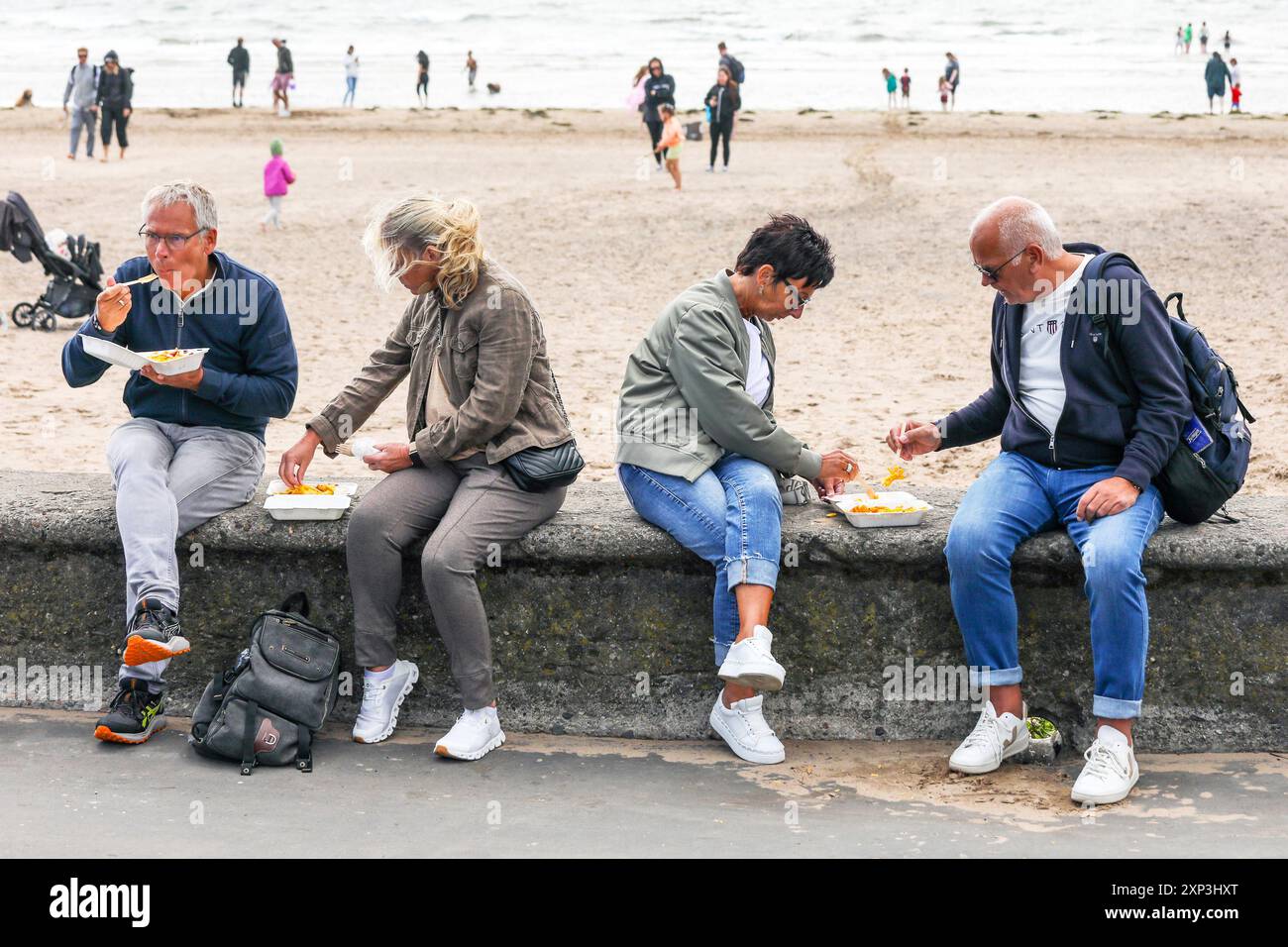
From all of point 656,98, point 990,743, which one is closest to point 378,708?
point 990,743

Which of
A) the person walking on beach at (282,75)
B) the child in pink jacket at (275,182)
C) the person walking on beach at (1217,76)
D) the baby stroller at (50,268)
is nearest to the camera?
the baby stroller at (50,268)

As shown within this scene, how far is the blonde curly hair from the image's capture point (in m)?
4.01

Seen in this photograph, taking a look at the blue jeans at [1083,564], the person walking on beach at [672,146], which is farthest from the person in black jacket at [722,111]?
the blue jeans at [1083,564]

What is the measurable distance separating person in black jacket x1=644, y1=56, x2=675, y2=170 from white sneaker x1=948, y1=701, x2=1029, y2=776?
15472 millimetres

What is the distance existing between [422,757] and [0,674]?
128 cm

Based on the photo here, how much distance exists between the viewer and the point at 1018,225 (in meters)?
3.96

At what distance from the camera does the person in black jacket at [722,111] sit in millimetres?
19250

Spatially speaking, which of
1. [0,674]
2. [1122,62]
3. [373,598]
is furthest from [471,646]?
[1122,62]

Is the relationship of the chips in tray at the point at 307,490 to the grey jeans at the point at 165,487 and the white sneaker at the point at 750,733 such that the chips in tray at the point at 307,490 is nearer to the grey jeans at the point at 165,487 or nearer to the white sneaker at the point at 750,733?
the grey jeans at the point at 165,487

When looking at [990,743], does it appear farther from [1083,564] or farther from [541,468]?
[541,468]

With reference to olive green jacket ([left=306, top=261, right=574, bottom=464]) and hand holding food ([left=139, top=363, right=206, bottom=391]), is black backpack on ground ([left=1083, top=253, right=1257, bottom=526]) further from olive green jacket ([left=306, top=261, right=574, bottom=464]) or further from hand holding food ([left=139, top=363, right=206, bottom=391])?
hand holding food ([left=139, top=363, right=206, bottom=391])

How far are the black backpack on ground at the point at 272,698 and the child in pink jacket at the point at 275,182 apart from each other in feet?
37.6

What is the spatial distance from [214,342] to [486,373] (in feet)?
2.91

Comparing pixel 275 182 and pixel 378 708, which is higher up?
pixel 275 182
